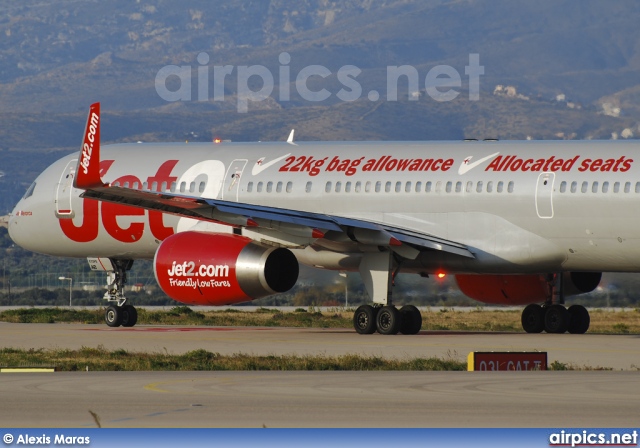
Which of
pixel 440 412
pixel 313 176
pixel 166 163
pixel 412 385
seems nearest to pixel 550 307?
pixel 313 176

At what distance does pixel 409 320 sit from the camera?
116 ft

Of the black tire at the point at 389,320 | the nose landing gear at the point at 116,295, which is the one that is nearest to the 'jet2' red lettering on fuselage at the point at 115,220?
the nose landing gear at the point at 116,295

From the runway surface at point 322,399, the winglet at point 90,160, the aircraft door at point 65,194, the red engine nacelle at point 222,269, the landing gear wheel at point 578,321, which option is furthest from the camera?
the aircraft door at point 65,194

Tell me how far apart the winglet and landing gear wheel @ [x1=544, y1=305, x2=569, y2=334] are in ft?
38.4

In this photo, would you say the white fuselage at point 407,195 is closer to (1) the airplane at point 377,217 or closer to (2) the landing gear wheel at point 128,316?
(1) the airplane at point 377,217

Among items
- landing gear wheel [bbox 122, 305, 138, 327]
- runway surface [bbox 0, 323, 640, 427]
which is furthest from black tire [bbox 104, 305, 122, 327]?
runway surface [bbox 0, 323, 640, 427]

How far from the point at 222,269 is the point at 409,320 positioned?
4730mm

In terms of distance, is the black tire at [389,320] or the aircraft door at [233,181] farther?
the aircraft door at [233,181]

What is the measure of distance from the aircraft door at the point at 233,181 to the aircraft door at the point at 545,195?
8.25 m

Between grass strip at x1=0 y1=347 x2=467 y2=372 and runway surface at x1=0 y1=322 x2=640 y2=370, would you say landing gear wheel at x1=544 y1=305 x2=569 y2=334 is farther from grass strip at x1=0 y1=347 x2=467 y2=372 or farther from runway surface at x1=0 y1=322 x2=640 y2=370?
grass strip at x1=0 y1=347 x2=467 y2=372

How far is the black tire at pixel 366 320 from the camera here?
35062 millimetres

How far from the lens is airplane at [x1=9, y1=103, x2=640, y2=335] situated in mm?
33375

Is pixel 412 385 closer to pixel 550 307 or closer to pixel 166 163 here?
pixel 550 307

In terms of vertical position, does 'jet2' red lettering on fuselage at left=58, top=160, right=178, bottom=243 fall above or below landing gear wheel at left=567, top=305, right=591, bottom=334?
above
